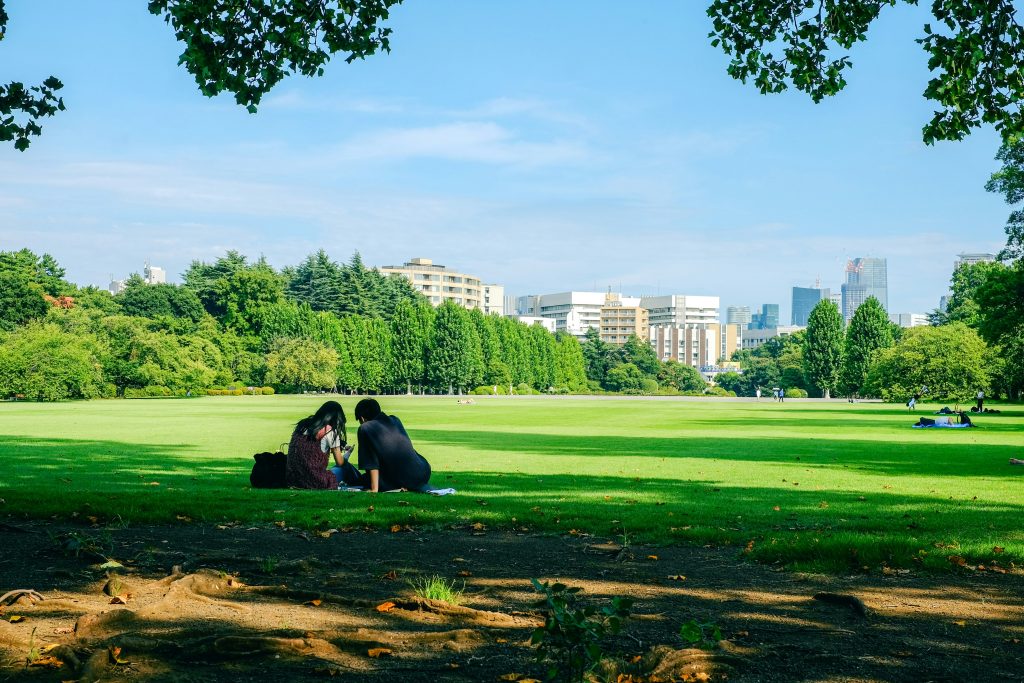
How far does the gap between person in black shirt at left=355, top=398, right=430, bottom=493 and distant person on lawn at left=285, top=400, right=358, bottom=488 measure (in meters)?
0.45

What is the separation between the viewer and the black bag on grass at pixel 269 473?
555 inches

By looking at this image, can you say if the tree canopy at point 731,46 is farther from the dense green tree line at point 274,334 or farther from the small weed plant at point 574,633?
the dense green tree line at point 274,334

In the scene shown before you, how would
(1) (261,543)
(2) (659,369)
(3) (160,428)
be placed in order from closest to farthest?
(1) (261,543) → (3) (160,428) → (2) (659,369)

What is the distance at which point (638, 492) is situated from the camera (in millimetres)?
13977

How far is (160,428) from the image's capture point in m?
33.7

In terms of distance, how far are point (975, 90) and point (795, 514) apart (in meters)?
6.33

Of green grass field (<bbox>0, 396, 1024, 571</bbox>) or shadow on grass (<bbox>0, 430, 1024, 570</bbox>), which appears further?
green grass field (<bbox>0, 396, 1024, 571</bbox>)

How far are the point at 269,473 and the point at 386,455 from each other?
2.07 m

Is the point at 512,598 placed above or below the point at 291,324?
below

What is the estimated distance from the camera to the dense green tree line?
8819cm

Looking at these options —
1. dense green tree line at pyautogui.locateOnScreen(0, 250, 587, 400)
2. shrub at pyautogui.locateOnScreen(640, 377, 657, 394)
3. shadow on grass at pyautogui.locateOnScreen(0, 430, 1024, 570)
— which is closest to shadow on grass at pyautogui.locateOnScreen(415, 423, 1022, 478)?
shadow on grass at pyautogui.locateOnScreen(0, 430, 1024, 570)

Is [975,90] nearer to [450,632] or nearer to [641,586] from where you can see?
[641,586]

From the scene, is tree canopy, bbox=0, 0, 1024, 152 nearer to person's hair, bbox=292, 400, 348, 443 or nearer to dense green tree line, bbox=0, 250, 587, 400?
Result: person's hair, bbox=292, 400, 348, 443

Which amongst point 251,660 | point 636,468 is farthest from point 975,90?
point 251,660
